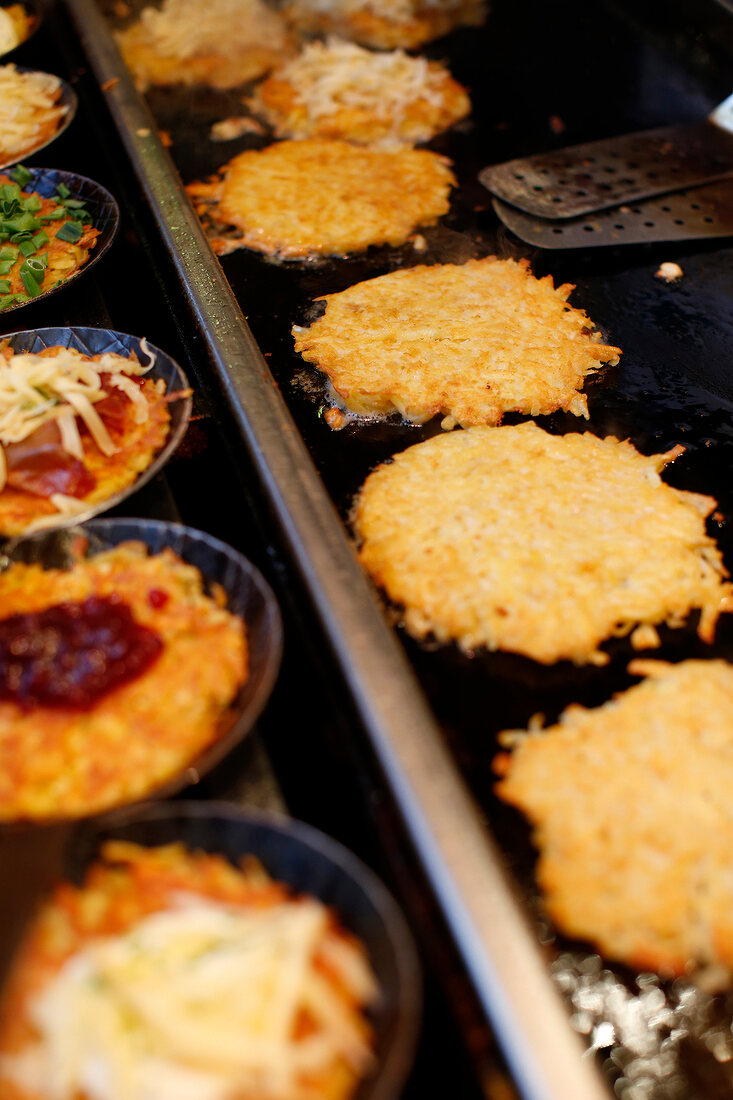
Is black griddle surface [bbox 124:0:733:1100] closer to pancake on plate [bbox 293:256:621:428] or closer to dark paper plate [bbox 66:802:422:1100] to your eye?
pancake on plate [bbox 293:256:621:428]

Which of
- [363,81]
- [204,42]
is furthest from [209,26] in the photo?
[363,81]

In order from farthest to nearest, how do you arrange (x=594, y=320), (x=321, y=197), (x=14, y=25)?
(x=14, y=25), (x=321, y=197), (x=594, y=320)

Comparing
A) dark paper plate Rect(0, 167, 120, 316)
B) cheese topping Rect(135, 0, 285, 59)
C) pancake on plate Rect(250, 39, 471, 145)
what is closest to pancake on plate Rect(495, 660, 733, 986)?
dark paper plate Rect(0, 167, 120, 316)

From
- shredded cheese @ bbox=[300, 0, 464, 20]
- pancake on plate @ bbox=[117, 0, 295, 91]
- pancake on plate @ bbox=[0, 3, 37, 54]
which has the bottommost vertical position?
pancake on plate @ bbox=[0, 3, 37, 54]

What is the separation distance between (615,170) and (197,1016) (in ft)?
12.9

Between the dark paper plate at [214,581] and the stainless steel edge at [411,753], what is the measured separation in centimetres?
15

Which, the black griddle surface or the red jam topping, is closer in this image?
the black griddle surface

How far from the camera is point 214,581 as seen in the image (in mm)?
2178

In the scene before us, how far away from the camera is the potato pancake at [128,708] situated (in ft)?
5.83

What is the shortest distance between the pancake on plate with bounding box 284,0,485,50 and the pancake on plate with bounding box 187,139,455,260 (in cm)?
132

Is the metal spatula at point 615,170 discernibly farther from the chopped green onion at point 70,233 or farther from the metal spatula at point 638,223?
the chopped green onion at point 70,233

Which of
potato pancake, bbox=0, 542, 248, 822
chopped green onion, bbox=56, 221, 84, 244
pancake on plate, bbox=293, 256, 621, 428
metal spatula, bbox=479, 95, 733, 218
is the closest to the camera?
potato pancake, bbox=0, 542, 248, 822

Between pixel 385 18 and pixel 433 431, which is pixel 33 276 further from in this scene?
pixel 385 18

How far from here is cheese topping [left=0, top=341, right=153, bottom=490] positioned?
2.46 metres
